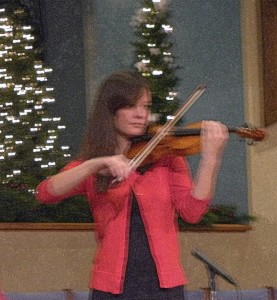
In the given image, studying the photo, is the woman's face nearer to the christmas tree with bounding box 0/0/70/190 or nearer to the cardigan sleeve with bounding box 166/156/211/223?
the cardigan sleeve with bounding box 166/156/211/223

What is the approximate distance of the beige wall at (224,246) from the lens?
567cm

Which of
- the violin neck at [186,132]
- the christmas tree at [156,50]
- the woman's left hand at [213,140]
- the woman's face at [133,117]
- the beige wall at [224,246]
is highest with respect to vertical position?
the christmas tree at [156,50]

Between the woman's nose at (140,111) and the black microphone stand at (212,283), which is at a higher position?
the woman's nose at (140,111)

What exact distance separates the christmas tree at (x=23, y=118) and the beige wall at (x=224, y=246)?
391mm

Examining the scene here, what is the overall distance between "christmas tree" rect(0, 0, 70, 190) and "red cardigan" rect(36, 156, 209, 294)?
2868 mm

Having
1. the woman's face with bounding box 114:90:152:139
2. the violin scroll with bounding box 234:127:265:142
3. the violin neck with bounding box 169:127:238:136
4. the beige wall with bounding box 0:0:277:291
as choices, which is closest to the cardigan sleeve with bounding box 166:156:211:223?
the woman's face with bounding box 114:90:152:139

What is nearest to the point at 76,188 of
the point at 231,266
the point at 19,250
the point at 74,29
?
the point at 19,250

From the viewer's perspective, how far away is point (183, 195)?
285 cm

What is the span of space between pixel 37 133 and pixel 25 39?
56 centimetres

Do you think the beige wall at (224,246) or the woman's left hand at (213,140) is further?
the beige wall at (224,246)

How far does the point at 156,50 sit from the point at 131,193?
11.0 feet

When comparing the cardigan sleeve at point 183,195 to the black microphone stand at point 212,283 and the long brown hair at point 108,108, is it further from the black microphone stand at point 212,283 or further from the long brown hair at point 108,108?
the black microphone stand at point 212,283

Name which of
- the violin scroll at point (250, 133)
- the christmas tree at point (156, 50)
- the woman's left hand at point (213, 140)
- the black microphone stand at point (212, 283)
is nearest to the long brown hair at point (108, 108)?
the woman's left hand at point (213, 140)

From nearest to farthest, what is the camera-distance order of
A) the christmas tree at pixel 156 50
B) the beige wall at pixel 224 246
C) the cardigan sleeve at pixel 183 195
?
the cardigan sleeve at pixel 183 195, the beige wall at pixel 224 246, the christmas tree at pixel 156 50
